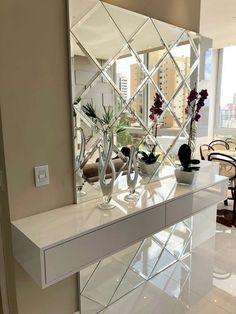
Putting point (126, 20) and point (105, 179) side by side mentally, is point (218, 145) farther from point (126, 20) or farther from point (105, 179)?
point (105, 179)

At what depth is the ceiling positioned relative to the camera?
3342 millimetres

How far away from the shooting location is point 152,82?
7.57 ft

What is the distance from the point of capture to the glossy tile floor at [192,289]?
205 cm

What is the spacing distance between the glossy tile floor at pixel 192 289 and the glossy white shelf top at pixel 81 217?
87cm

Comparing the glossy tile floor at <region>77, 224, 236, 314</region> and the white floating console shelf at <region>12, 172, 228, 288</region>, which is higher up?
the white floating console shelf at <region>12, 172, 228, 288</region>

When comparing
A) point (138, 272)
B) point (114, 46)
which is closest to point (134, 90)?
point (114, 46)

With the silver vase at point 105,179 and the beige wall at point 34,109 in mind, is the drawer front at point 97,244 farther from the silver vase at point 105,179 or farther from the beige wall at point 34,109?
the beige wall at point 34,109

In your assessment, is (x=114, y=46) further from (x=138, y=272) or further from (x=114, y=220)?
(x=138, y=272)

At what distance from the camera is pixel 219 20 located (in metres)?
3.96

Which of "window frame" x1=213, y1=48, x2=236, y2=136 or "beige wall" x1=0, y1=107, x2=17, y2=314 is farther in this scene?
"window frame" x1=213, y1=48, x2=236, y2=136

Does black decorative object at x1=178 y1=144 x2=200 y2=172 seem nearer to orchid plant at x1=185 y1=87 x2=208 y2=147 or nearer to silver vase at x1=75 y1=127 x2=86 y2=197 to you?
orchid plant at x1=185 y1=87 x2=208 y2=147

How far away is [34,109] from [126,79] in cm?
86

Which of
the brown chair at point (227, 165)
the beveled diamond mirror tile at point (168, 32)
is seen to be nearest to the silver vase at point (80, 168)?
the beveled diamond mirror tile at point (168, 32)

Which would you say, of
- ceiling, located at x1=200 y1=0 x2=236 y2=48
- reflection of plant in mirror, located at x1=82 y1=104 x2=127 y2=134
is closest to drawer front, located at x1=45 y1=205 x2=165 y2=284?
reflection of plant in mirror, located at x1=82 y1=104 x2=127 y2=134
